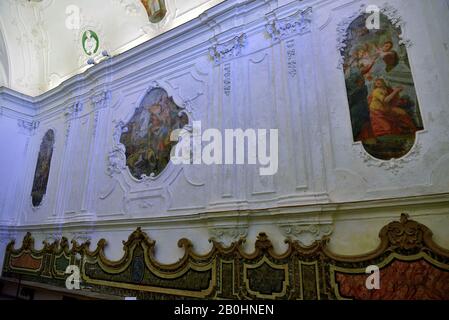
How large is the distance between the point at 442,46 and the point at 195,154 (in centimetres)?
422

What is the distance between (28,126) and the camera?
407 inches

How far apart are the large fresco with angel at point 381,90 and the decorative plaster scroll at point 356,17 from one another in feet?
0.13

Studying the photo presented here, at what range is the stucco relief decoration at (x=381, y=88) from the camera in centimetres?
408

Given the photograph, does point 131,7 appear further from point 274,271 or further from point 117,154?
point 274,271

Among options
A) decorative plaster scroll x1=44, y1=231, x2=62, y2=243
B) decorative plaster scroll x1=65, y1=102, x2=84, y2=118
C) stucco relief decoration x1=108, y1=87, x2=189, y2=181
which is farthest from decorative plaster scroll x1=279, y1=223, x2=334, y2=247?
decorative plaster scroll x1=65, y1=102, x2=84, y2=118

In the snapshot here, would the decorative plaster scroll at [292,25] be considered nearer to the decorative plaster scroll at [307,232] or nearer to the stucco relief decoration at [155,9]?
the stucco relief decoration at [155,9]

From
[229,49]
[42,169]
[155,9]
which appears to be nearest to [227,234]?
[229,49]

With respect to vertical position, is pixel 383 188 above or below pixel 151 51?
below

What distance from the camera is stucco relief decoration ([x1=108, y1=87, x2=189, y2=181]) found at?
6.49 m

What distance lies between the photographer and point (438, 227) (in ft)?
11.8
